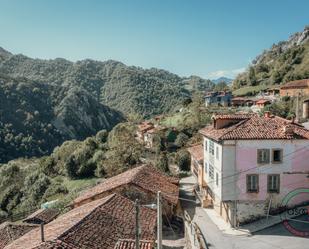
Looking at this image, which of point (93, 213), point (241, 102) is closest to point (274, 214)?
point (93, 213)

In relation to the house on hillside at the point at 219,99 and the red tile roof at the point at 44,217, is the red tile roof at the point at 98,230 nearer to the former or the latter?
the red tile roof at the point at 44,217

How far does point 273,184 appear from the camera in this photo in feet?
88.4

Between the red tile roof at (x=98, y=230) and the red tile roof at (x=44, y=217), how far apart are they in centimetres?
955

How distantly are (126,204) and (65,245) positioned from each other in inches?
336

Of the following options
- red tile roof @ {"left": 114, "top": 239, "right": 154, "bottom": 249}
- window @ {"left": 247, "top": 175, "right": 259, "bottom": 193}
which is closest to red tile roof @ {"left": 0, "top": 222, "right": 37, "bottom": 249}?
red tile roof @ {"left": 114, "top": 239, "right": 154, "bottom": 249}

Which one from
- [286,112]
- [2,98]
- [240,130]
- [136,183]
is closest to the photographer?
[240,130]

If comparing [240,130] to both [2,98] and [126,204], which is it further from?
[2,98]

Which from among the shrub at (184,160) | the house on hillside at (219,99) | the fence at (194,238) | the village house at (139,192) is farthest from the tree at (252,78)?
the fence at (194,238)

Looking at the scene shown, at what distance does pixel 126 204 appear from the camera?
25.9m

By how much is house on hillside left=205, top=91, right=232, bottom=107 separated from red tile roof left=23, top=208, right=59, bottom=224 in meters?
52.9

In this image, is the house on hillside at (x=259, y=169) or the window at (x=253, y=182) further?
the window at (x=253, y=182)

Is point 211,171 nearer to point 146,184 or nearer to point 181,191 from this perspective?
point 146,184

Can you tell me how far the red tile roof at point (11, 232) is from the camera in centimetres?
2690

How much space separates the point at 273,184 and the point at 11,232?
19852mm
